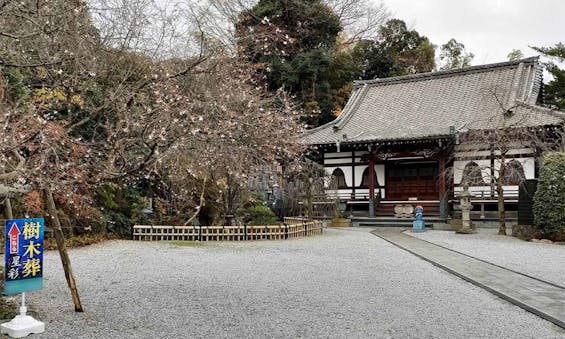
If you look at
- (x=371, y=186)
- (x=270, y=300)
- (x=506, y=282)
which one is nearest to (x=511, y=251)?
(x=506, y=282)

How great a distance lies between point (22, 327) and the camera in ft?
15.1

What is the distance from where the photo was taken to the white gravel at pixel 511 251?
852 cm

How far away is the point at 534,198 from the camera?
43.2ft

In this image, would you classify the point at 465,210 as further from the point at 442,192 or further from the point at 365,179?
the point at 365,179

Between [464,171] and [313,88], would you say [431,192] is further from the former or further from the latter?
[313,88]

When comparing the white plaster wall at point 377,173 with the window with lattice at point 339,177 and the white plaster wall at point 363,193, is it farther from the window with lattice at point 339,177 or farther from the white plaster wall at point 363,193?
the window with lattice at point 339,177

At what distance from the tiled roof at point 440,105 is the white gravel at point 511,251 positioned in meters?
4.48

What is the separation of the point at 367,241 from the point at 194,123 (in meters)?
8.09

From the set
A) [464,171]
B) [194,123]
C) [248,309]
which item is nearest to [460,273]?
[248,309]

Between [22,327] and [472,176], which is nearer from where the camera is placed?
[22,327]

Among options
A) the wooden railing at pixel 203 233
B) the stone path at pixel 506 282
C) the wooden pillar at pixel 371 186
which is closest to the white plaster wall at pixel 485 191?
the wooden pillar at pixel 371 186

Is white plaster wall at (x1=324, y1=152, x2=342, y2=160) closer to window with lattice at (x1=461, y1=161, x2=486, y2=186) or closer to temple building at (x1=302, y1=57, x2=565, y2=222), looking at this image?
temple building at (x1=302, y1=57, x2=565, y2=222)

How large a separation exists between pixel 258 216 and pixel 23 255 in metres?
10.7

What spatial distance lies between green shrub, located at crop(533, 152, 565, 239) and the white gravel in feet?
2.10
